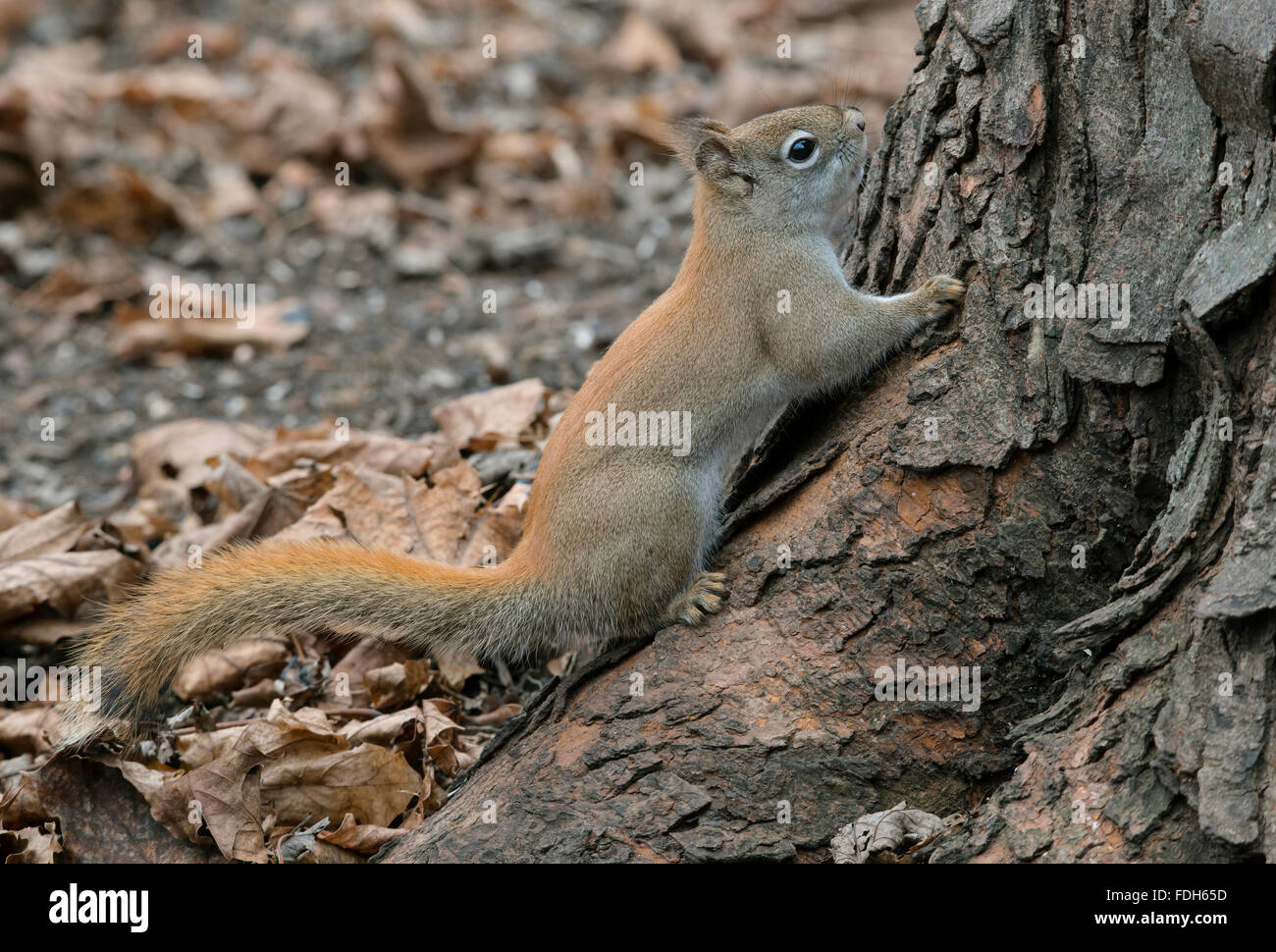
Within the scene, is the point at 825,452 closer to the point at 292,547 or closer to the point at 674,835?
the point at 674,835

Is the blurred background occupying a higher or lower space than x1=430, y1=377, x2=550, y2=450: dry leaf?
higher

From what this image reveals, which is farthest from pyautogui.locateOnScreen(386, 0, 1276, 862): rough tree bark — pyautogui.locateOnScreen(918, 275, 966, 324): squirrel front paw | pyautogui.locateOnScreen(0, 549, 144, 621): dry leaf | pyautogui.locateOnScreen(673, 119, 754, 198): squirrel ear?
pyautogui.locateOnScreen(0, 549, 144, 621): dry leaf

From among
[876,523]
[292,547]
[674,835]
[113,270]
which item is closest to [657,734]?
[674,835]

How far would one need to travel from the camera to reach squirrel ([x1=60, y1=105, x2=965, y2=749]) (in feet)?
10.6

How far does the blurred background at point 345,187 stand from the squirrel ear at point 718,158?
1.87m

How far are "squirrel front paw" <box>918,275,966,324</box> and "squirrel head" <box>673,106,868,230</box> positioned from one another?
71 cm

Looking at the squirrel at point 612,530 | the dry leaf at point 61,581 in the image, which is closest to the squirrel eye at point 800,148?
the squirrel at point 612,530

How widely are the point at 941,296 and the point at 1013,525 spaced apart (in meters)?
0.61

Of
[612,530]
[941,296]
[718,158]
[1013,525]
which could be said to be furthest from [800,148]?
[1013,525]

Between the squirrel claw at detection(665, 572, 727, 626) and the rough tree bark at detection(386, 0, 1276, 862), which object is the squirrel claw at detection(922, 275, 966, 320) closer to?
the rough tree bark at detection(386, 0, 1276, 862)

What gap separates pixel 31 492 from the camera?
18.1 feet

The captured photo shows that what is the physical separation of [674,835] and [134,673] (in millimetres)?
1486

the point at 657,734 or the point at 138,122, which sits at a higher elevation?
the point at 138,122

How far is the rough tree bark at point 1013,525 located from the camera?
8.35 ft
